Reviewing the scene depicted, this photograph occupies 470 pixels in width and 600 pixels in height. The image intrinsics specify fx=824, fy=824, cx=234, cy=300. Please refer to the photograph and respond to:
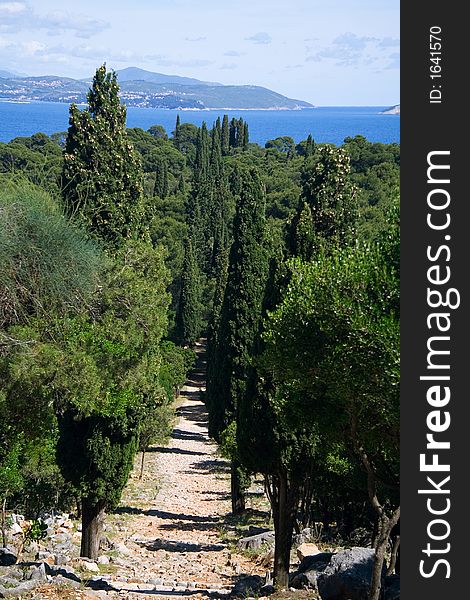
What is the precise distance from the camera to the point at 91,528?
Result: 1527 cm

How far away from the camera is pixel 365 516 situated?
16562 mm

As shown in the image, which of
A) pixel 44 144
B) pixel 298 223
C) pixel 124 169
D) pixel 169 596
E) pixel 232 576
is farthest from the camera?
pixel 44 144

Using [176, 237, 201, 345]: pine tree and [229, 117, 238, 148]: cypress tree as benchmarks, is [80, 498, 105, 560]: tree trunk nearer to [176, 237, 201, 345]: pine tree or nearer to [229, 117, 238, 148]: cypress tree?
[176, 237, 201, 345]: pine tree

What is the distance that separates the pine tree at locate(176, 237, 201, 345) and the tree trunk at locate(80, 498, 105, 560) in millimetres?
33462

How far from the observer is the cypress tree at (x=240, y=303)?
888 inches

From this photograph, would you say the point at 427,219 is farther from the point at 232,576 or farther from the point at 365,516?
the point at 365,516

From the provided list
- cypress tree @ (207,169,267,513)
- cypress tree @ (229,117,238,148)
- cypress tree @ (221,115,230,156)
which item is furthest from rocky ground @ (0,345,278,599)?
cypress tree @ (229,117,238,148)

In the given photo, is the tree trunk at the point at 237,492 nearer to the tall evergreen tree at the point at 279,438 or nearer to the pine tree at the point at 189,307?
the tall evergreen tree at the point at 279,438

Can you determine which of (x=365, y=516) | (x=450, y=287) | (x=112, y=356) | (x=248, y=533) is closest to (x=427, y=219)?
(x=450, y=287)

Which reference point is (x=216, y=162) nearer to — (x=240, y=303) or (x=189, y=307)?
(x=189, y=307)

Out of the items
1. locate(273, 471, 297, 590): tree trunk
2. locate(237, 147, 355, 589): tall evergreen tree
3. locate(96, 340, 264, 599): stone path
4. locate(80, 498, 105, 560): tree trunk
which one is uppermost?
locate(237, 147, 355, 589): tall evergreen tree

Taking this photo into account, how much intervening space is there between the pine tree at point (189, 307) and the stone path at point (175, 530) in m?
12.7

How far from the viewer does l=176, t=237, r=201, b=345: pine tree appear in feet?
160

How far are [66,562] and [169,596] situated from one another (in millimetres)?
3035
